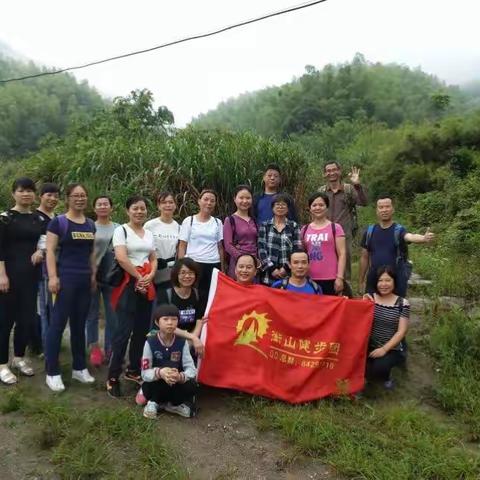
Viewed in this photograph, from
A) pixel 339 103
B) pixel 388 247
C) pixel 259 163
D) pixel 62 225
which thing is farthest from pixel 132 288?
pixel 339 103

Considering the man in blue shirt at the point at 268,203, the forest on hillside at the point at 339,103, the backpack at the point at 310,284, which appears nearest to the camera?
the backpack at the point at 310,284

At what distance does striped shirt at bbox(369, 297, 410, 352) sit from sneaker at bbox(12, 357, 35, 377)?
280cm

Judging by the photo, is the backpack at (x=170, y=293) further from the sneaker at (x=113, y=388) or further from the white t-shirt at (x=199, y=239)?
the sneaker at (x=113, y=388)

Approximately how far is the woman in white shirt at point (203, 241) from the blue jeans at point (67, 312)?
881 mm

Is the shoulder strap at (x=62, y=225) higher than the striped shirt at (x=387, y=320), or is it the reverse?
the shoulder strap at (x=62, y=225)

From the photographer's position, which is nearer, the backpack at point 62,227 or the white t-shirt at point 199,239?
the backpack at point 62,227

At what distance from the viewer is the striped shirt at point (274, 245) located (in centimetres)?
428

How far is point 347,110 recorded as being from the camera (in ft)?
125

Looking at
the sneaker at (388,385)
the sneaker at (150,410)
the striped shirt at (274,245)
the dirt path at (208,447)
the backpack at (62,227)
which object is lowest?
the dirt path at (208,447)

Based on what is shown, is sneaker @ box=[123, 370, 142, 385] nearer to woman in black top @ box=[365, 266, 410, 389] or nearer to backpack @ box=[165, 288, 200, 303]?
backpack @ box=[165, 288, 200, 303]

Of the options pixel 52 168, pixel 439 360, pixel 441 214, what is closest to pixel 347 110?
pixel 441 214

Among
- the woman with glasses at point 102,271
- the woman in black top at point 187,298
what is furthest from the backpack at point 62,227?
the woman in black top at point 187,298

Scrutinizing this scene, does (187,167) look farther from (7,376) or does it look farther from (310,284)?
(7,376)

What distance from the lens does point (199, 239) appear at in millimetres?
4289
